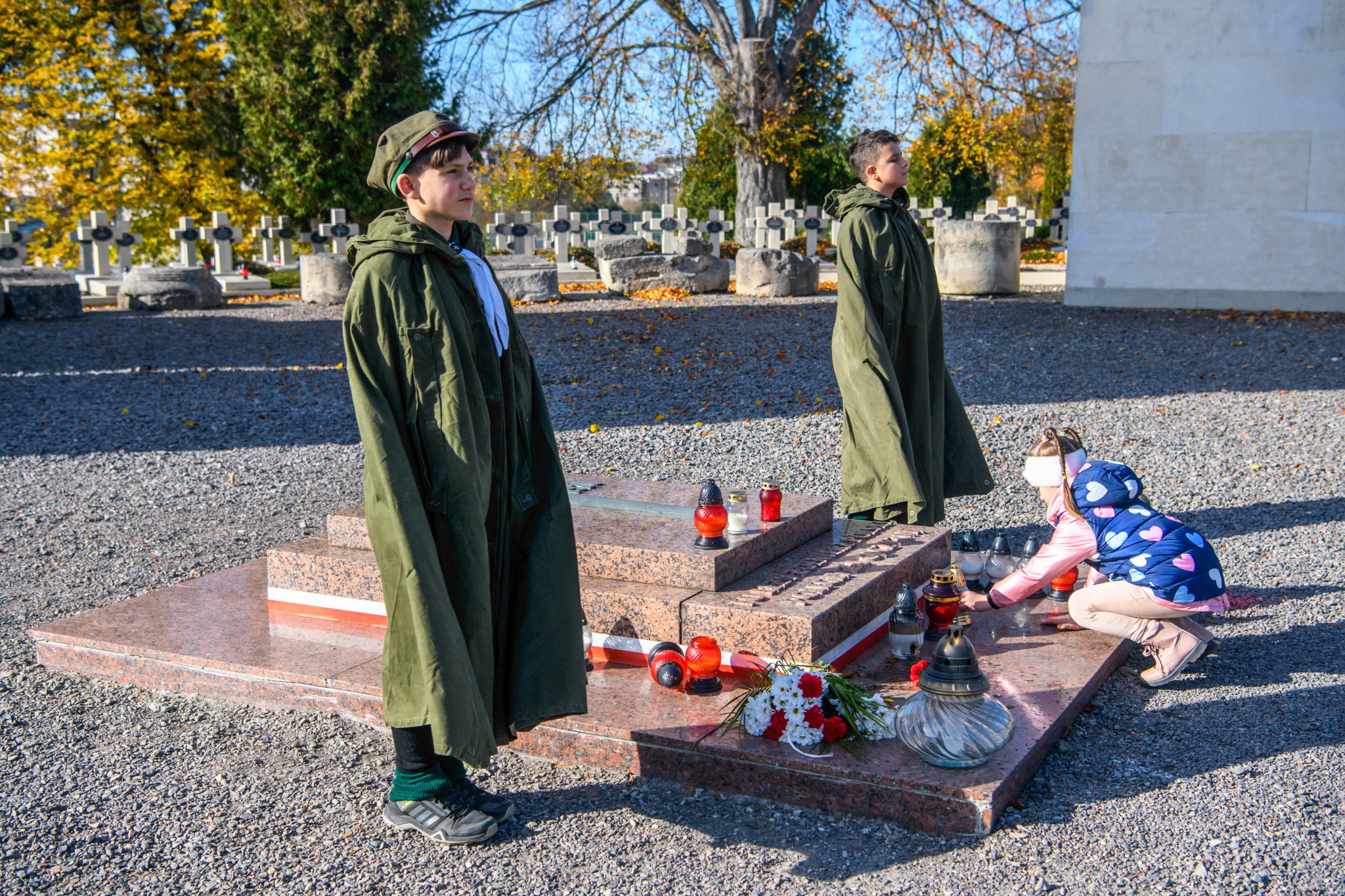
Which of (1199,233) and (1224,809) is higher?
(1199,233)

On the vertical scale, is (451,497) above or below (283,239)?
below

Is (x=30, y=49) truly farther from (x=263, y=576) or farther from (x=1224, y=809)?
(x=1224, y=809)

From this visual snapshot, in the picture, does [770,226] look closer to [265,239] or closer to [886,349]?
[265,239]

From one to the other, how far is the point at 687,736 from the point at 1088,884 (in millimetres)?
1112

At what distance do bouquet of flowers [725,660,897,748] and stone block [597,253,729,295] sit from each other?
43.8ft

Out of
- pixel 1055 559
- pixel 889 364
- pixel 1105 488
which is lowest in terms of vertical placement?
pixel 1055 559

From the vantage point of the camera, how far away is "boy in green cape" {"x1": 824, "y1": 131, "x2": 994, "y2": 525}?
4.51 metres

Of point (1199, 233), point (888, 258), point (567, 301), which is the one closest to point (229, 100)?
point (567, 301)

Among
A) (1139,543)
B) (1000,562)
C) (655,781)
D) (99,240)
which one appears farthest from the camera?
(99,240)

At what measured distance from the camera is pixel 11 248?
18.5m

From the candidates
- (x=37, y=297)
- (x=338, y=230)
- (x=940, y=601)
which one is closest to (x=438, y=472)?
(x=940, y=601)

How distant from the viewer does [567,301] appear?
15898mm

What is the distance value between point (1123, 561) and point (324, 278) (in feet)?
46.3

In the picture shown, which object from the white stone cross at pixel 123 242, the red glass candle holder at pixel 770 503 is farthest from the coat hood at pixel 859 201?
the white stone cross at pixel 123 242
